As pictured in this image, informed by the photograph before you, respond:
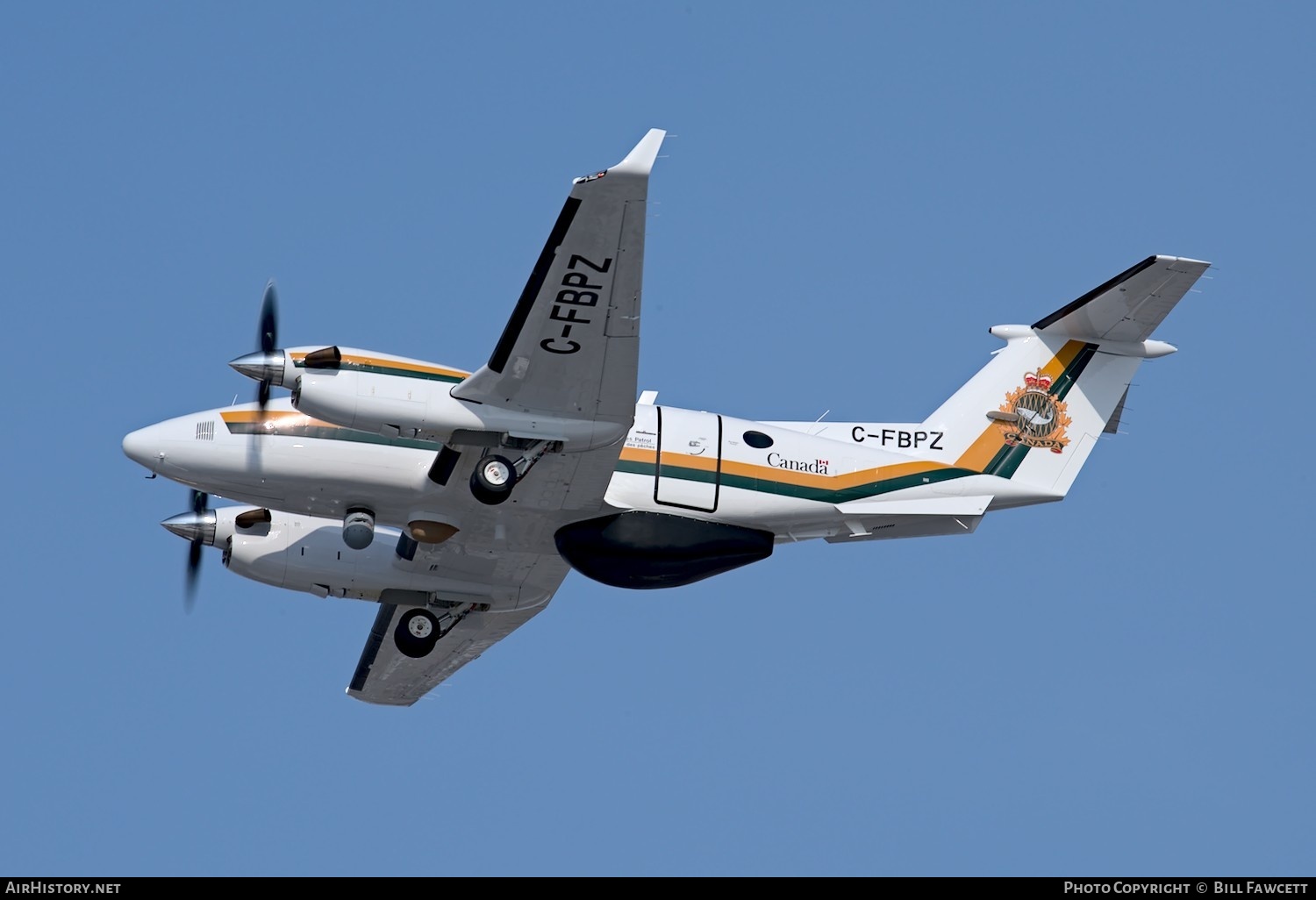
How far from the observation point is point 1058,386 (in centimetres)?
2894

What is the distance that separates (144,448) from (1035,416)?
15062 millimetres

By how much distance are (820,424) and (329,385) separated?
8.72 meters

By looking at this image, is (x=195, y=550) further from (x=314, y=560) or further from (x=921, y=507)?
(x=921, y=507)

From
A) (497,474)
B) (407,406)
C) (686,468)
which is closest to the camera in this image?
(407,406)

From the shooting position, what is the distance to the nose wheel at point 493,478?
24.7m

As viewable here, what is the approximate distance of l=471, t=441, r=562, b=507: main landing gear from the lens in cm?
2470

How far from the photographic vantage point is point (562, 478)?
2548 cm

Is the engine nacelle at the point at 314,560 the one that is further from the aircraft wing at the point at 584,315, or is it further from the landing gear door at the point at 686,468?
the aircraft wing at the point at 584,315

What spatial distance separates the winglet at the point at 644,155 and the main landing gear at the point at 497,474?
200 inches


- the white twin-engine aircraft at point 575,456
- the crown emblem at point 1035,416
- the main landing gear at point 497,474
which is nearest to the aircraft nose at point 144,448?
the white twin-engine aircraft at point 575,456

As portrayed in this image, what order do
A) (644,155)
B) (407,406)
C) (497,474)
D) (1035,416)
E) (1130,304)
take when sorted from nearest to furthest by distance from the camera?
1. (644,155)
2. (407,406)
3. (497,474)
4. (1130,304)
5. (1035,416)

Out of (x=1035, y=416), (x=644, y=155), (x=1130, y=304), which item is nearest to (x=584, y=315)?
(x=644, y=155)

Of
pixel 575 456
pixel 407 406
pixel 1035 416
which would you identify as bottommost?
pixel 575 456

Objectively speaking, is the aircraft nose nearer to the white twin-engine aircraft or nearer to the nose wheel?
the white twin-engine aircraft
